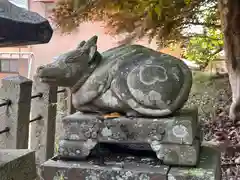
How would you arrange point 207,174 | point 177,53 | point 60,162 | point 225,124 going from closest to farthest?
1. point 207,174
2. point 60,162
3. point 225,124
4. point 177,53

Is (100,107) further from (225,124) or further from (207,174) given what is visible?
(225,124)

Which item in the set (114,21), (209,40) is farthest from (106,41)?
(114,21)

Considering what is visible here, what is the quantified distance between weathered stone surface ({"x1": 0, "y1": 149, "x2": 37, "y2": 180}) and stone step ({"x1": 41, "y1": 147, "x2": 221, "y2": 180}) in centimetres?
16

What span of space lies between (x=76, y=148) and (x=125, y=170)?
18cm

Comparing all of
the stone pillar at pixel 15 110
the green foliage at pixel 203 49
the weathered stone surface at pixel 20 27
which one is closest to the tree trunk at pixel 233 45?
the green foliage at pixel 203 49

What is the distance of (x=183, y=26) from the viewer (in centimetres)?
348

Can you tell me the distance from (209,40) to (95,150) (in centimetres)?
279

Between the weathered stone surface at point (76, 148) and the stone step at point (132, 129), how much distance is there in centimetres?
2

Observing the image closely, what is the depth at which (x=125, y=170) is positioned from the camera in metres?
1.31

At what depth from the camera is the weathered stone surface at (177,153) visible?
4.28 feet

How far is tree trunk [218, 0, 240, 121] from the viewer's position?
2.97 metres

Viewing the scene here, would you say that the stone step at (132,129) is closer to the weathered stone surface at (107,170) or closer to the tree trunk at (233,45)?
the weathered stone surface at (107,170)

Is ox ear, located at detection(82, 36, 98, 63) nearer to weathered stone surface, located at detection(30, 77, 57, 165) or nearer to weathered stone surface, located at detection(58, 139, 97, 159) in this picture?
weathered stone surface, located at detection(58, 139, 97, 159)

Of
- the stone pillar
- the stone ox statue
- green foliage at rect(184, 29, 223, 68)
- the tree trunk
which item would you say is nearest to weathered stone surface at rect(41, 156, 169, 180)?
the stone ox statue
